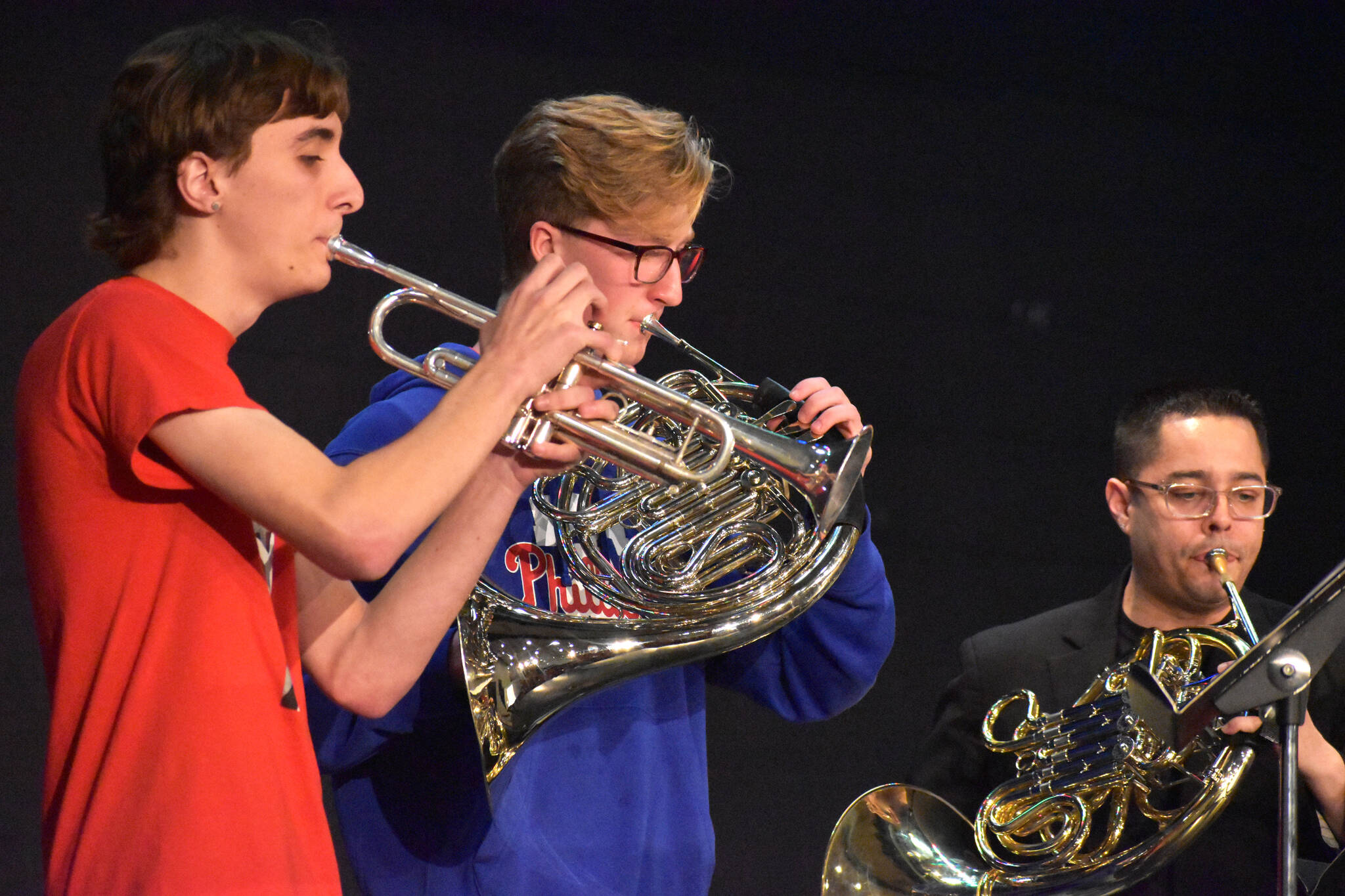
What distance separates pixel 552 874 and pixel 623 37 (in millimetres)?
2409

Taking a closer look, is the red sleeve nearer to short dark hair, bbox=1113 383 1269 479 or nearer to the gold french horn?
the gold french horn

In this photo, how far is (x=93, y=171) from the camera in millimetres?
2938

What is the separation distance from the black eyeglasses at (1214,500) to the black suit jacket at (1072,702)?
0.74 ft

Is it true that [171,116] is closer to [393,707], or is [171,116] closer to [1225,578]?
[393,707]

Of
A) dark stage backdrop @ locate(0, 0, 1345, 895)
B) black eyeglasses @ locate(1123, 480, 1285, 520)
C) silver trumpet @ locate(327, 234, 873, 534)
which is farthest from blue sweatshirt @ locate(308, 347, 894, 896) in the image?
dark stage backdrop @ locate(0, 0, 1345, 895)

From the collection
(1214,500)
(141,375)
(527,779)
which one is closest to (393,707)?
(527,779)

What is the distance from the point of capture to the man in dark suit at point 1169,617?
2.45m

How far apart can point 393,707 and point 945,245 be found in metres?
2.62

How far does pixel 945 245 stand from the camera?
378 cm

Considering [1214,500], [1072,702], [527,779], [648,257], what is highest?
[1214,500]

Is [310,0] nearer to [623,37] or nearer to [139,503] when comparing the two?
[623,37]

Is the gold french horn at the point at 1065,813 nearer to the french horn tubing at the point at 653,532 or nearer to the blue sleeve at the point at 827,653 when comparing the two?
the blue sleeve at the point at 827,653

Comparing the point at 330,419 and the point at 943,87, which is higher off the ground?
the point at 943,87

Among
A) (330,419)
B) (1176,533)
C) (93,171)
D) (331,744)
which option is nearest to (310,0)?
(93,171)
